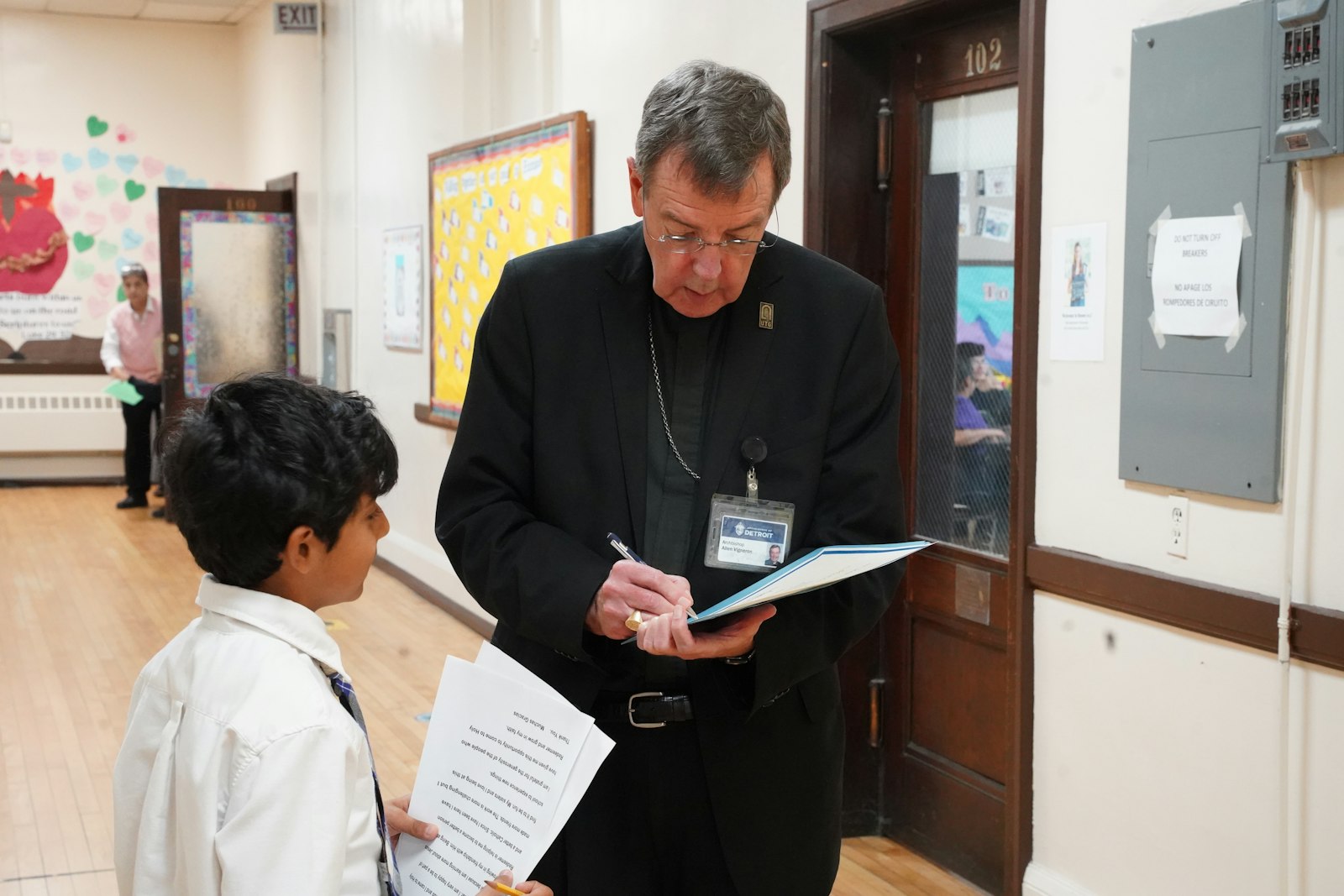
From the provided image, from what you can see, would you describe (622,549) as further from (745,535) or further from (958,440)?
(958,440)

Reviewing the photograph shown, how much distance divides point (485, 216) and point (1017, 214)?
11.5 feet

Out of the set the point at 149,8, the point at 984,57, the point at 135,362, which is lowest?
the point at 135,362

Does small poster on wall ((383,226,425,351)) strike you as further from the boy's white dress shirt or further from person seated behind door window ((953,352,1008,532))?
the boy's white dress shirt

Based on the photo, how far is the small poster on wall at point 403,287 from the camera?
23.4ft

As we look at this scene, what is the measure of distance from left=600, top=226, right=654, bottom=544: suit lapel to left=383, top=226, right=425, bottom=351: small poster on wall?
5.53m

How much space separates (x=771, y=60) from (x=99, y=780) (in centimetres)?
309

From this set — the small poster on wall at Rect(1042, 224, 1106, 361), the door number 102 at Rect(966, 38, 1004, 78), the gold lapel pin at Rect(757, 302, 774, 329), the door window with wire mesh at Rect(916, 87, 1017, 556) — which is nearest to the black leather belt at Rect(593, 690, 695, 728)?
the gold lapel pin at Rect(757, 302, 774, 329)

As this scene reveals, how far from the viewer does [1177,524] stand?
264 centimetres

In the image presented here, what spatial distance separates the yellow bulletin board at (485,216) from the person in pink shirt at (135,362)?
12.4 feet

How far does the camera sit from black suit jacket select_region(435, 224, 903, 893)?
5.11ft

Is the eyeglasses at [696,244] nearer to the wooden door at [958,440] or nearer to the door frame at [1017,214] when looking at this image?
the door frame at [1017,214]

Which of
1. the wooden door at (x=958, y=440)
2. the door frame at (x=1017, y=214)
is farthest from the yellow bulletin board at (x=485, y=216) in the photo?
the wooden door at (x=958, y=440)

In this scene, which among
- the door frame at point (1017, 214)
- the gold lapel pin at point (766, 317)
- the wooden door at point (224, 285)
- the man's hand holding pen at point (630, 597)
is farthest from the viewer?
the wooden door at point (224, 285)

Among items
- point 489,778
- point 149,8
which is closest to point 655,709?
point 489,778
